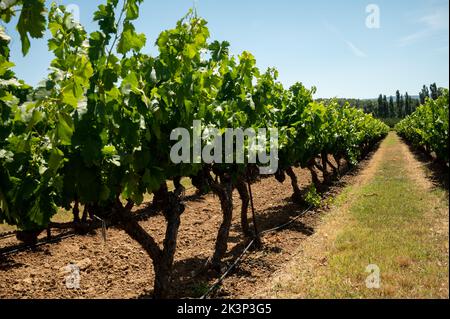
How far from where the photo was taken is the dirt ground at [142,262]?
6.92 metres

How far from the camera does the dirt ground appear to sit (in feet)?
22.7

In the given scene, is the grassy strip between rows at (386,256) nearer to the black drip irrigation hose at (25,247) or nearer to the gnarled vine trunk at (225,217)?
the gnarled vine trunk at (225,217)

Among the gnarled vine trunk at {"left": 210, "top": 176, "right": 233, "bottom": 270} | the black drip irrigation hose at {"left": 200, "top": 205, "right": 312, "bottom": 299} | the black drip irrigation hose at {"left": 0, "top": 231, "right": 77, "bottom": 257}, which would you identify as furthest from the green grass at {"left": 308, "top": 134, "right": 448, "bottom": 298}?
the black drip irrigation hose at {"left": 0, "top": 231, "right": 77, "bottom": 257}

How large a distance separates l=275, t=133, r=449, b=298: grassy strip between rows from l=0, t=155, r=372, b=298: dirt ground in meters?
0.99

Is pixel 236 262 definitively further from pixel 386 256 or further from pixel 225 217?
pixel 386 256

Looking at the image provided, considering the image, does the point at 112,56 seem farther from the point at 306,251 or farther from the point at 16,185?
the point at 306,251

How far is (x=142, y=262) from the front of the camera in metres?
8.40

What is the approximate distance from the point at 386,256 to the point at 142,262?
4983 mm

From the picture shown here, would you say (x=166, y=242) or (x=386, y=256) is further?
(x=386, y=256)

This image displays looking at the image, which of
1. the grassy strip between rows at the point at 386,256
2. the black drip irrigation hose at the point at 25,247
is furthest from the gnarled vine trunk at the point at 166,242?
the black drip irrigation hose at the point at 25,247

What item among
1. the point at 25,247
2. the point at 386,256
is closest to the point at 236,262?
the point at 386,256

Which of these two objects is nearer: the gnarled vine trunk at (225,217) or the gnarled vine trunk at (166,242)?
the gnarled vine trunk at (166,242)

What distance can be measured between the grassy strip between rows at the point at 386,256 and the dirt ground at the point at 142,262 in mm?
994
